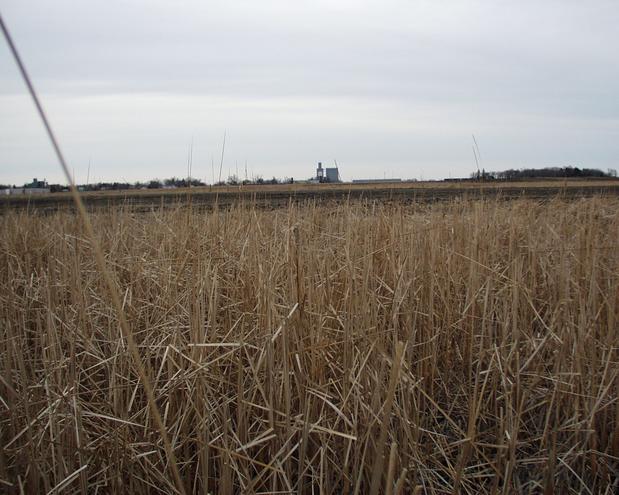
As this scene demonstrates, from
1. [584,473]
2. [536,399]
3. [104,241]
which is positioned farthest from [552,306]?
[104,241]

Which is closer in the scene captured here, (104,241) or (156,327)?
(156,327)

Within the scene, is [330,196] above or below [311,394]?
above

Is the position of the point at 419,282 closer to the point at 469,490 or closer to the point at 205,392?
the point at 469,490

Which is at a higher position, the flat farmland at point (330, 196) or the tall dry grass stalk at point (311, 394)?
the flat farmland at point (330, 196)

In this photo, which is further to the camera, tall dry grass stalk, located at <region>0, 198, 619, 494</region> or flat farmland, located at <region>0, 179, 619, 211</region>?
flat farmland, located at <region>0, 179, 619, 211</region>

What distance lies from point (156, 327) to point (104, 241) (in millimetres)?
1898

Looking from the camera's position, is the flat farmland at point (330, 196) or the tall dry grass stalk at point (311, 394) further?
the flat farmland at point (330, 196)

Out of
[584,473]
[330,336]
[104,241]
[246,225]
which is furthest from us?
[104,241]

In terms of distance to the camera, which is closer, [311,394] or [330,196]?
[311,394]

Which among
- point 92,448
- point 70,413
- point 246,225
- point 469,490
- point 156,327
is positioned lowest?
point 469,490

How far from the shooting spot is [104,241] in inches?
141

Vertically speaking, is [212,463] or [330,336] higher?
[330,336]

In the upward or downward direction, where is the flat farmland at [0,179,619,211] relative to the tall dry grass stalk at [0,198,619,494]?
upward

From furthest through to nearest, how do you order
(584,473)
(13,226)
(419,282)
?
(13,226) → (419,282) → (584,473)
